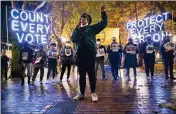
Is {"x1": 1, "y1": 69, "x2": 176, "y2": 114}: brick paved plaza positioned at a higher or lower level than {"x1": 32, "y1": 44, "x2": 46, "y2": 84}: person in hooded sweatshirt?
lower

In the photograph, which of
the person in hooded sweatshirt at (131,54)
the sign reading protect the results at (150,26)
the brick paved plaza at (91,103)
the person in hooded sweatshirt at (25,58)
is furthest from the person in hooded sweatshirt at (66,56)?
the brick paved plaza at (91,103)

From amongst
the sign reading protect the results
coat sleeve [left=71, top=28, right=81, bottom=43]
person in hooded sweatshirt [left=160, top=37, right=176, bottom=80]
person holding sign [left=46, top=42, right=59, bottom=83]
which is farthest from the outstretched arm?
person holding sign [left=46, top=42, right=59, bottom=83]

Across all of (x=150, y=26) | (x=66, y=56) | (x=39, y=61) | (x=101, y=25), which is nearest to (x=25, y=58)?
(x=39, y=61)

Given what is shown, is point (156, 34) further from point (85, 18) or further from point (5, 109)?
point (5, 109)

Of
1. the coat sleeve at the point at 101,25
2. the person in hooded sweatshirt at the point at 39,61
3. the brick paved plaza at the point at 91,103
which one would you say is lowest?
the brick paved plaza at the point at 91,103

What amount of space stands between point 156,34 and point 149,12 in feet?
1.75

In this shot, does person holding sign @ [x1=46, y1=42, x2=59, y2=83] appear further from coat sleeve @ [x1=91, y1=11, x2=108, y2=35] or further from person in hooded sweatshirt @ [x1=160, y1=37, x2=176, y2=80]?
coat sleeve @ [x1=91, y1=11, x2=108, y2=35]

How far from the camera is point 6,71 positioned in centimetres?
920

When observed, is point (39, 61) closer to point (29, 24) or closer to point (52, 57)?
point (52, 57)

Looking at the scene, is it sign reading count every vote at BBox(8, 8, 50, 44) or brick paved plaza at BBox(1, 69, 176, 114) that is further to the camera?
sign reading count every vote at BBox(8, 8, 50, 44)

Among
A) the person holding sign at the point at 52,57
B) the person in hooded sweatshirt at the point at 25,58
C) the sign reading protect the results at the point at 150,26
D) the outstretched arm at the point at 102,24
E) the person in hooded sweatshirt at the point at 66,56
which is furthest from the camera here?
the person holding sign at the point at 52,57

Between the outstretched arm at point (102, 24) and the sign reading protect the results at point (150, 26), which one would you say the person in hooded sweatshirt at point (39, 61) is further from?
the outstretched arm at point (102, 24)

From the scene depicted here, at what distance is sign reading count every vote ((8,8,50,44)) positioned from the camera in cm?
726

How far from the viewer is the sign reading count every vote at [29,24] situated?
286 inches
